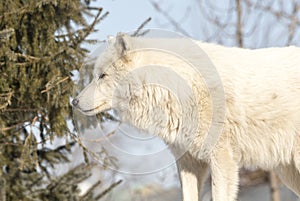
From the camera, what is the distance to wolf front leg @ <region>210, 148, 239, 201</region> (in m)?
5.07

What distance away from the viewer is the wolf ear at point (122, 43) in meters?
4.95

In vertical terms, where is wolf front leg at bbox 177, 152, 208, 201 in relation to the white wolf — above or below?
below

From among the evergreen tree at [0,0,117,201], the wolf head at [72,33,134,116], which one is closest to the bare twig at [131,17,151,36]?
the evergreen tree at [0,0,117,201]

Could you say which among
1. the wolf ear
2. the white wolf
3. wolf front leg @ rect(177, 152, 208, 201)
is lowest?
wolf front leg @ rect(177, 152, 208, 201)

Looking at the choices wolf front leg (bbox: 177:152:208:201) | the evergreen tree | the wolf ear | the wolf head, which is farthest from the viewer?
the evergreen tree

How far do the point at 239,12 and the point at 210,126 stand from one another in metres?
7.78

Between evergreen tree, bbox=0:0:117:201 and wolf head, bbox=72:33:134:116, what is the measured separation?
1.30 meters

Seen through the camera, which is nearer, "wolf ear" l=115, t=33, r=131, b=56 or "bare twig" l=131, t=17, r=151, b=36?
"wolf ear" l=115, t=33, r=131, b=56

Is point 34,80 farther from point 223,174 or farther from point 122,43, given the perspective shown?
point 223,174

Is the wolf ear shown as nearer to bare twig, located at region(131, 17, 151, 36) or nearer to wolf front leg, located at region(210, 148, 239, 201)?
wolf front leg, located at region(210, 148, 239, 201)

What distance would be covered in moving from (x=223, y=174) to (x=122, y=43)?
143 cm

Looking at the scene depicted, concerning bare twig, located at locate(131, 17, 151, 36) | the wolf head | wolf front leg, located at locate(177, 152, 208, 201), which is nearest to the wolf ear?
the wolf head

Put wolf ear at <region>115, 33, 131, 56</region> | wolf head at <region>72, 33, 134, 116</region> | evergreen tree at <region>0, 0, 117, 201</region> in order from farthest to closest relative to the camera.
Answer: evergreen tree at <region>0, 0, 117, 201</region> < wolf head at <region>72, 33, 134, 116</region> < wolf ear at <region>115, 33, 131, 56</region>

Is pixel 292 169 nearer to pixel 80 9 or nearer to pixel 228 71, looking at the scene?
pixel 228 71
